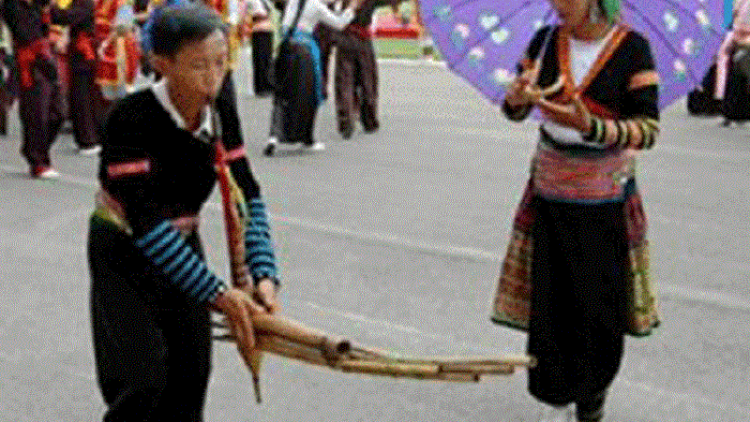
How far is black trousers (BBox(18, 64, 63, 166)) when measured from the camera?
888 cm

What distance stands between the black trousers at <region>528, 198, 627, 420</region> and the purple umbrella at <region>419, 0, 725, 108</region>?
42 centimetres

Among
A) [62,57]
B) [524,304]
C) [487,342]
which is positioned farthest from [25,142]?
[524,304]

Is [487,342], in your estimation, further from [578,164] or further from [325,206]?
[325,206]

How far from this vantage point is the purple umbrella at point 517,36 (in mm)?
3771

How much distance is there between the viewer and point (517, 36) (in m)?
3.98

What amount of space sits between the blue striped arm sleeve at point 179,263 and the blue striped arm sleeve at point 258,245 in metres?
0.22

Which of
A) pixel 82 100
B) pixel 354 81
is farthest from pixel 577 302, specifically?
pixel 354 81

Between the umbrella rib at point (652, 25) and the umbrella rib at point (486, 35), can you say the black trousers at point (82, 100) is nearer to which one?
the umbrella rib at point (486, 35)

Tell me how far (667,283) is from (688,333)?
31.8 inches

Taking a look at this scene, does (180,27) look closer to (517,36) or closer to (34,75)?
(517,36)

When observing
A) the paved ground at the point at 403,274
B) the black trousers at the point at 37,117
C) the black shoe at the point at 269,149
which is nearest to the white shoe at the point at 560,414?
the paved ground at the point at 403,274

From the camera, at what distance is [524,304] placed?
406 centimetres

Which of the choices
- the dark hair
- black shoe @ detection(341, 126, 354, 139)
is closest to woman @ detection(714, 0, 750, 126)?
black shoe @ detection(341, 126, 354, 139)

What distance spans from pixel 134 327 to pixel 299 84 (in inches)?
289
